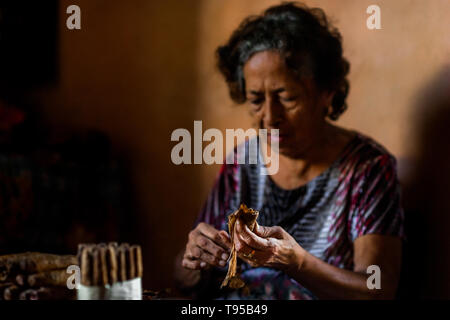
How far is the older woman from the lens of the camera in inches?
54.9

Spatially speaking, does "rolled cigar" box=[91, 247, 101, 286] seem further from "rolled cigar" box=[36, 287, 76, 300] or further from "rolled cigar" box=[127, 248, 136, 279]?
"rolled cigar" box=[36, 287, 76, 300]

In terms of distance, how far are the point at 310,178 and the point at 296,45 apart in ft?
1.29

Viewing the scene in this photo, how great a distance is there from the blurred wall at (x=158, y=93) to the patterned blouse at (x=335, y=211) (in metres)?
0.30

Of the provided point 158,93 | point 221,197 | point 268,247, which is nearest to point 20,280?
point 268,247

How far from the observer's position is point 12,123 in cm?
199

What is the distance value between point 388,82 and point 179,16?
806mm

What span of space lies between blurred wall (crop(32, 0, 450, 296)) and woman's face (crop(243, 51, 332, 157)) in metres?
0.33

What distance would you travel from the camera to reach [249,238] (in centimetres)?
105

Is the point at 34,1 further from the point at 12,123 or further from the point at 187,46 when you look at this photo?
the point at 187,46

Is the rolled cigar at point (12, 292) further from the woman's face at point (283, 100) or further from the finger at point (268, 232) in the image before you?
the woman's face at point (283, 100)

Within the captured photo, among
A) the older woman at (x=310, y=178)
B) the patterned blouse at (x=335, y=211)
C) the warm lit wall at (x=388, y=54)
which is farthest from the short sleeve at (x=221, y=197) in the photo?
the warm lit wall at (x=388, y=54)

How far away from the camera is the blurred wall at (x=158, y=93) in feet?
6.14

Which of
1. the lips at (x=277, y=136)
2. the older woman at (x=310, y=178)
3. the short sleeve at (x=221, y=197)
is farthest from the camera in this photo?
the short sleeve at (x=221, y=197)
